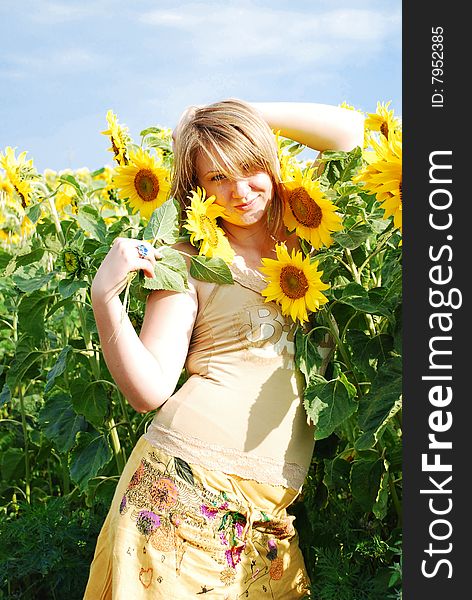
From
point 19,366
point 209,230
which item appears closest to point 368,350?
point 209,230

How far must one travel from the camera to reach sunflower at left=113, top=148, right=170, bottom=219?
1.62 meters

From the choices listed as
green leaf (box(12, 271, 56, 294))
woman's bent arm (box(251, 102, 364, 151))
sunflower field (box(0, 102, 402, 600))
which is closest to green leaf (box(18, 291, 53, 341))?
→ sunflower field (box(0, 102, 402, 600))

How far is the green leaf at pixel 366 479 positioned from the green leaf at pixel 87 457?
531 millimetres

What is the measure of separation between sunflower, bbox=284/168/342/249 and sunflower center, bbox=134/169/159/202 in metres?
0.29

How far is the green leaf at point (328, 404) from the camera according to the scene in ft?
4.43

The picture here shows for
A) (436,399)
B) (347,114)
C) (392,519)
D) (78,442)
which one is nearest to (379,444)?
(392,519)

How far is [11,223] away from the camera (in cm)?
303

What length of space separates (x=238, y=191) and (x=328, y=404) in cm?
33

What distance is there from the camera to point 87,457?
1832 millimetres

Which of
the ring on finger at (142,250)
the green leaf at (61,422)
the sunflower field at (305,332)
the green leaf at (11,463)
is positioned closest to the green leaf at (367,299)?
the sunflower field at (305,332)

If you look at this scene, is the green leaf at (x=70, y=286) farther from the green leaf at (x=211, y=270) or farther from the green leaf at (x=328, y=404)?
the green leaf at (x=328, y=404)

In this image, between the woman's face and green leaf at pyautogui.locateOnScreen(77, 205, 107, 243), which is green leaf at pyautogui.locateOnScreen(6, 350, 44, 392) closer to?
green leaf at pyautogui.locateOnScreen(77, 205, 107, 243)

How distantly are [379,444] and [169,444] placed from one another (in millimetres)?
351

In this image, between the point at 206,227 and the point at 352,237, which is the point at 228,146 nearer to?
the point at 206,227
